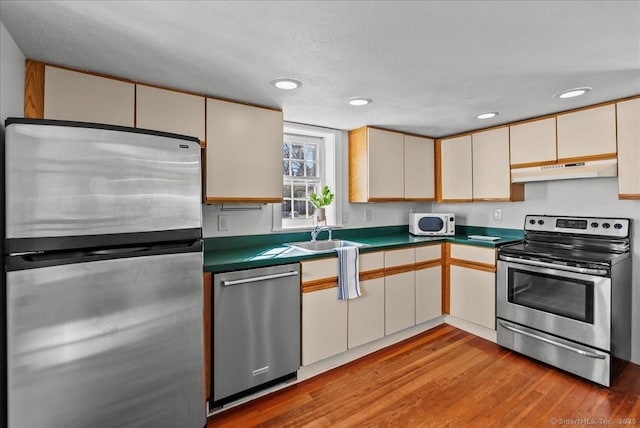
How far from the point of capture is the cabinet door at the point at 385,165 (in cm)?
317

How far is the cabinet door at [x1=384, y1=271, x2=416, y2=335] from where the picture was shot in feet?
9.26

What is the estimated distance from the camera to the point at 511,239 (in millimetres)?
3168

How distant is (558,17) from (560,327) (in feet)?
7.06

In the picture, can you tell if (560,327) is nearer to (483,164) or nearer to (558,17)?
(483,164)

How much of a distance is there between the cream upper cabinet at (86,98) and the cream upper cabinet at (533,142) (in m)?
3.15

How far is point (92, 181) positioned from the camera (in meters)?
1.29

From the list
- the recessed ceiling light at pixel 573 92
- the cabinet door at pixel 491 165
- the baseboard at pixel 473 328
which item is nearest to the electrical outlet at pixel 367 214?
the cabinet door at pixel 491 165

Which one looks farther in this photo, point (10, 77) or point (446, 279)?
point (446, 279)

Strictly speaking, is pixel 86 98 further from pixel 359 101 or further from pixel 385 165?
pixel 385 165

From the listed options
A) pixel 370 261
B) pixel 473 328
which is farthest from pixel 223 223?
pixel 473 328

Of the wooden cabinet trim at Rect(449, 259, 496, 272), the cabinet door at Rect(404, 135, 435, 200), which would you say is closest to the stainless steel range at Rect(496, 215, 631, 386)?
the wooden cabinet trim at Rect(449, 259, 496, 272)

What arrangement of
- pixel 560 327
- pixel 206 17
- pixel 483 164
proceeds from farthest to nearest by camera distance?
pixel 483 164
pixel 560 327
pixel 206 17

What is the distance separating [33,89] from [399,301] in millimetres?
2928

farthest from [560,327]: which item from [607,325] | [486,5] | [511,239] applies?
[486,5]
